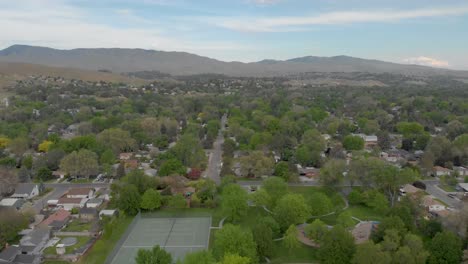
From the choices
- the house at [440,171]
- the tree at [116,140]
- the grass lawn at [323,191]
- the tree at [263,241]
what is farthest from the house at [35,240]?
the house at [440,171]

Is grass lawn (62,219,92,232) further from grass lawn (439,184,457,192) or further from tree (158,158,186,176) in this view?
grass lawn (439,184,457,192)

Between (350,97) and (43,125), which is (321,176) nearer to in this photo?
(43,125)

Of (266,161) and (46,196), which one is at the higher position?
(266,161)

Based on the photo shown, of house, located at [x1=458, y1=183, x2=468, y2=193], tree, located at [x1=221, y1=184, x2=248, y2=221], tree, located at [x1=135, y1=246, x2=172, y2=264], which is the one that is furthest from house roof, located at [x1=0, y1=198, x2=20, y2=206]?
house, located at [x1=458, y1=183, x2=468, y2=193]

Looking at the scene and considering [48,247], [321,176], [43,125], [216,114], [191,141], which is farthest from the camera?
[216,114]

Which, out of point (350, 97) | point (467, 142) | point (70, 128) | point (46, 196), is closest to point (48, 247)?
point (46, 196)

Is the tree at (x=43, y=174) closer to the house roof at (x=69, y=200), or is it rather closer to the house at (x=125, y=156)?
the house roof at (x=69, y=200)

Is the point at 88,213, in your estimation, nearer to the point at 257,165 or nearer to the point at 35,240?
the point at 35,240
